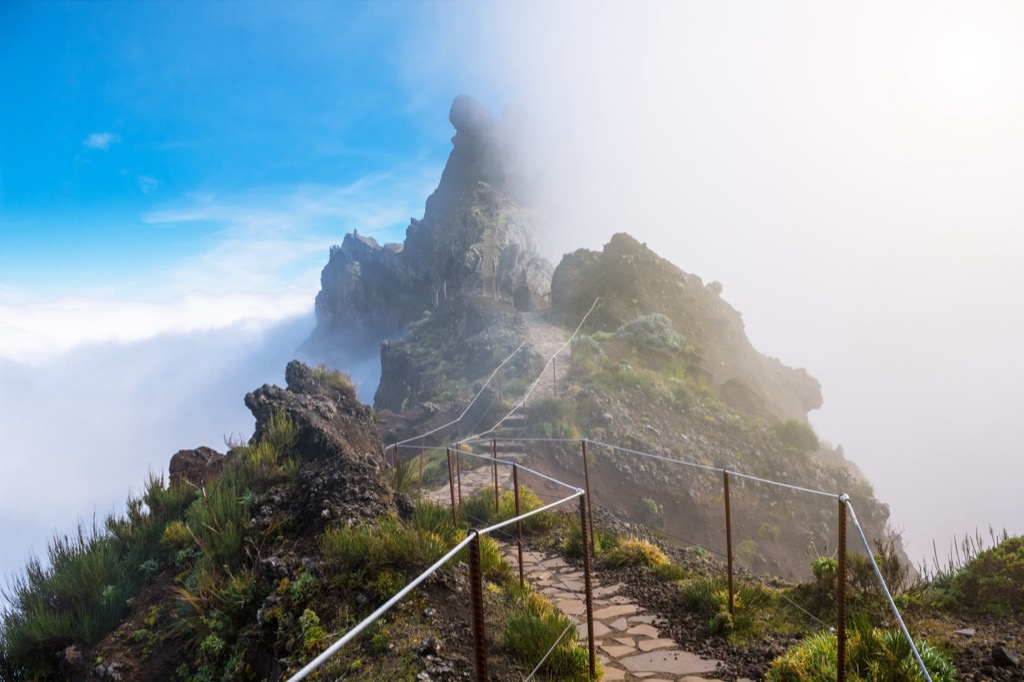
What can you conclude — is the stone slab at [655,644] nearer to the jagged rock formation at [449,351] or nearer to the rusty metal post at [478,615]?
the rusty metal post at [478,615]

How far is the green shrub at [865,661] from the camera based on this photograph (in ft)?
13.1

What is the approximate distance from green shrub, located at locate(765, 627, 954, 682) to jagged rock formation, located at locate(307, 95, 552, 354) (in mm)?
60764

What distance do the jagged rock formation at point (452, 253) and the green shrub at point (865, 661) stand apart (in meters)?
60.8

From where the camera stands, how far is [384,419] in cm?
2184

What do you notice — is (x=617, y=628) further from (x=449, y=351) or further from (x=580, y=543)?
(x=449, y=351)

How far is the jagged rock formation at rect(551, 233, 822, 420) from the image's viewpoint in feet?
87.4

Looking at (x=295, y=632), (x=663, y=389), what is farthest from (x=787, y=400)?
(x=295, y=632)

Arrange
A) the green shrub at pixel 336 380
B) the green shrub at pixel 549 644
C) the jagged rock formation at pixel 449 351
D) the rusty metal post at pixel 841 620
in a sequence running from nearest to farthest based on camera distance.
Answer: the rusty metal post at pixel 841 620 < the green shrub at pixel 549 644 < the green shrub at pixel 336 380 < the jagged rock formation at pixel 449 351

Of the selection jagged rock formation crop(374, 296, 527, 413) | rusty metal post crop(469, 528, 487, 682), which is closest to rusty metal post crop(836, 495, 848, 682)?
rusty metal post crop(469, 528, 487, 682)

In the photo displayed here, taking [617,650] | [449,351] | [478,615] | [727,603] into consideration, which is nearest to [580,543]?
[727,603]

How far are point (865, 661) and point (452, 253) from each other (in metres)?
78.0

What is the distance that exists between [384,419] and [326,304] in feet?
335

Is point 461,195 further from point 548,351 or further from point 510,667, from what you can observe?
point 510,667

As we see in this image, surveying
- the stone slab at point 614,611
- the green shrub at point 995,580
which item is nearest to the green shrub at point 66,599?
the stone slab at point 614,611
